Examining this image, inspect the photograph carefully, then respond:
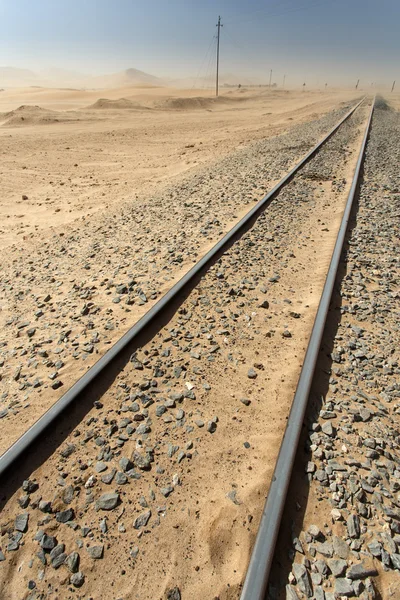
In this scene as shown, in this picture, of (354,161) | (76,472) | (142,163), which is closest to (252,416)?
(76,472)

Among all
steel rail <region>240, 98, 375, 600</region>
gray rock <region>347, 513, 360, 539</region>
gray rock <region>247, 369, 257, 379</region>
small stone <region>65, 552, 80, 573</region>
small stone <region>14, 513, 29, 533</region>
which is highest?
steel rail <region>240, 98, 375, 600</region>

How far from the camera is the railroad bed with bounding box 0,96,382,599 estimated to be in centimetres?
230

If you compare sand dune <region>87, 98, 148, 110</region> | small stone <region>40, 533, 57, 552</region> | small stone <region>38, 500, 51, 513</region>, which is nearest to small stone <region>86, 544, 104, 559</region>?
small stone <region>40, 533, 57, 552</region>

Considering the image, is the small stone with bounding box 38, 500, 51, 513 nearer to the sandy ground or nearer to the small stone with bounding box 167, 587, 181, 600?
the small stone with bounding box 167, 587, 181, 600

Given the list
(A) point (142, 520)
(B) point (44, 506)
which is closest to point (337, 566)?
(A) point (142, 520)

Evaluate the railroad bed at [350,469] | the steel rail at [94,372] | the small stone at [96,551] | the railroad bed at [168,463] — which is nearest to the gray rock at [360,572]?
the railroad bed at [350,469]

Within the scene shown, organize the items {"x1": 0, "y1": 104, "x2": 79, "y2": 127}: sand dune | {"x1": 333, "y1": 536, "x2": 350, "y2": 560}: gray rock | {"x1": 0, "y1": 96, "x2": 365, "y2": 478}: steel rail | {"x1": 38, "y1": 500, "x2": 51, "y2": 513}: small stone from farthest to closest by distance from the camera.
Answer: {"x1": 0, "y1": 104, "x2": 79, "y2": 127}: sand dune, {"x1": 0, "y1": 96, "x2": 365, "y2": 478}: steel rail, {"x1": 38, "y1": 500, "x2": 51, "y2": 513}: small stone, {"x1": 333, "y1": 536, "x2": 350, "y2": 560}: gray rock

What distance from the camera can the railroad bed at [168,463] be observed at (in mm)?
2299

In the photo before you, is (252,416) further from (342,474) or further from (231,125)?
(231,125)

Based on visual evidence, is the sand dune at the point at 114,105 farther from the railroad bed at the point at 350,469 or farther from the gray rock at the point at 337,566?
the gray rock at the point at 337,566

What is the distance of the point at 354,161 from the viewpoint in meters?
13.0

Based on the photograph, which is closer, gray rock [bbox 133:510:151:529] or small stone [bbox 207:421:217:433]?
gray rock [bbox 133:510:151:529]

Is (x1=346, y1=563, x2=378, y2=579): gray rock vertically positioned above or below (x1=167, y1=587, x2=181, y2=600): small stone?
above

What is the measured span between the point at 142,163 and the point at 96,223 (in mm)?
8416
